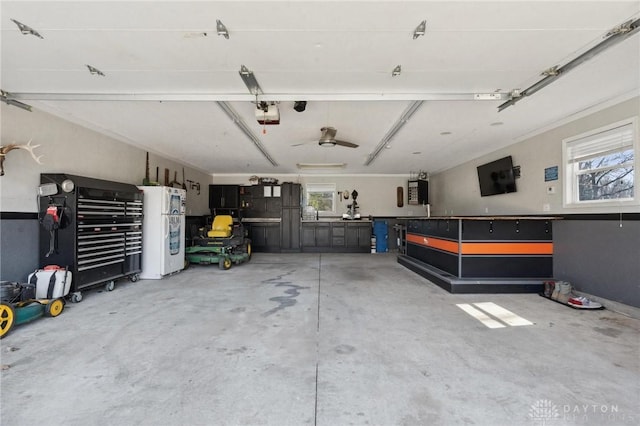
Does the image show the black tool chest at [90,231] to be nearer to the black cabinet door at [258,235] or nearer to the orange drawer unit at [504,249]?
the black cabinet door at [258,235]

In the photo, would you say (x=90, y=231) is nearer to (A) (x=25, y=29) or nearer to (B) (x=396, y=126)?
(A) (x=25, y=29)

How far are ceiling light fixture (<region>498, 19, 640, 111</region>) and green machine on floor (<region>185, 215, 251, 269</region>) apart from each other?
19.4 ft

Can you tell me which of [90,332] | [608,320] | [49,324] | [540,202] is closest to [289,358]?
[90,332]

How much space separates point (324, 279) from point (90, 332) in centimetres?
345

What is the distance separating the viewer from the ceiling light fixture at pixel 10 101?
3381 millimetres

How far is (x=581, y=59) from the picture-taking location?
8.96 feet

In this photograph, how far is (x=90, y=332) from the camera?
286cm

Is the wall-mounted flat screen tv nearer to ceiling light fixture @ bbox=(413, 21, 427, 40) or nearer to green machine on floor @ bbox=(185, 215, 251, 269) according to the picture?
ceiling light fixture @ bbox=(413, 21, 427, 40)

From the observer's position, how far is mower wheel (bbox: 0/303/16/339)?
273cm

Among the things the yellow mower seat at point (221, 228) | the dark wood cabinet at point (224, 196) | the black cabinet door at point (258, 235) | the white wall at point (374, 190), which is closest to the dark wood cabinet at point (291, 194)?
the white wall at point (374, 190)

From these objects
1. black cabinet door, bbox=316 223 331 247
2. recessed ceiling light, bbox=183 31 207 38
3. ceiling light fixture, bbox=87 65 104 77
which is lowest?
black cabinet door, bbox=316 223 331 247

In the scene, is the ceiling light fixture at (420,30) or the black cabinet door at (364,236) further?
the black cabinet door at (364,236)

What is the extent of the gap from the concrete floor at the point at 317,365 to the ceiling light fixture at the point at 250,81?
8.73 ft

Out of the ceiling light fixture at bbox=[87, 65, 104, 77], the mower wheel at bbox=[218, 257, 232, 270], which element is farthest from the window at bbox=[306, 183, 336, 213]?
the ceiling light fixture at bbox=[87, 65, 104, 77]
